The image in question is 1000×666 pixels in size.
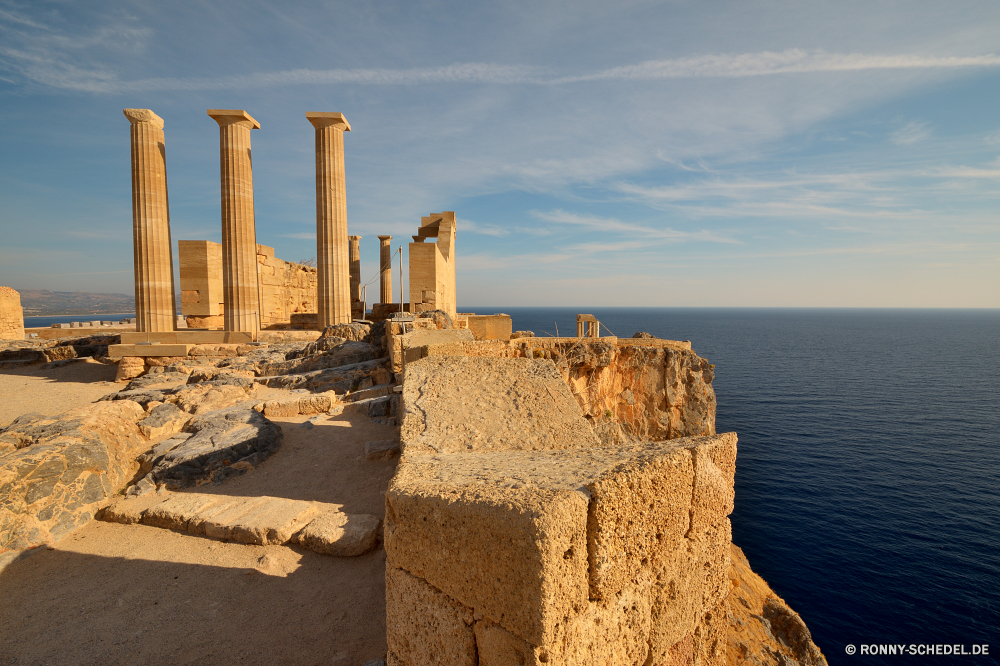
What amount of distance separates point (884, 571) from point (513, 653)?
17.1 metres

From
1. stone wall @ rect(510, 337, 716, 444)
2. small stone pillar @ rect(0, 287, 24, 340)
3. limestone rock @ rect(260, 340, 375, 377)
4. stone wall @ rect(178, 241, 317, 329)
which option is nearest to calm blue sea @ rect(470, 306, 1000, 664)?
stone wall @ rect(510, 337, 716, 444)

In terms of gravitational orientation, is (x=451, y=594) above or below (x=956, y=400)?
above

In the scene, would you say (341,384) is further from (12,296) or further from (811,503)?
(12,296)

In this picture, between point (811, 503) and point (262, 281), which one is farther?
point (262, 281)

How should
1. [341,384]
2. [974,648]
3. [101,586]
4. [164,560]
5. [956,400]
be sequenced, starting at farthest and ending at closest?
1. [956,400]
2. [974,648]
3. [341,384]
4. [164,560]
5. [101,586]

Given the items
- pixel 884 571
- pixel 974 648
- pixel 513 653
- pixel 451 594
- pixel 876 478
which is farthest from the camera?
pixel 876 478

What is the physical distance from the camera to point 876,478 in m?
18.8

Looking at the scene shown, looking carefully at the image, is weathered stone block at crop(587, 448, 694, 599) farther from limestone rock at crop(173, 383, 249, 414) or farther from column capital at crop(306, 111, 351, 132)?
column capital at crop(306, 111, 351, 132)

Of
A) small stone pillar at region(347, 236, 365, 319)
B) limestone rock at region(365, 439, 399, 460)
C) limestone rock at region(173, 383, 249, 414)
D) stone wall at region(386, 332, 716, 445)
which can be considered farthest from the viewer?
small stone pillar at region(347, 236, 365, 319)

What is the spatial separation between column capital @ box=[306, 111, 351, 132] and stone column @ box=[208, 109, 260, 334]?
6.49 ft

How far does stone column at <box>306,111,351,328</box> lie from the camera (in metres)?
15.2

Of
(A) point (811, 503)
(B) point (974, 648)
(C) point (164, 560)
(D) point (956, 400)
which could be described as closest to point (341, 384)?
(C) point (164, 560)

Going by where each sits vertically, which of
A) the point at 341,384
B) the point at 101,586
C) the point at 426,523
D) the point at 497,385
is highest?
the point at 497,385

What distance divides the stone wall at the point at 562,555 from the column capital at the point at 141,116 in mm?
17096
